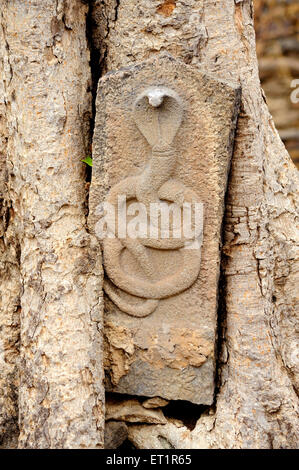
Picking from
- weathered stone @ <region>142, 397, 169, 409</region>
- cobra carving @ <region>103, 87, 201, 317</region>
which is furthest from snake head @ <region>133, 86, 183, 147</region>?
weathered stone @ <region>142, 397, 169, 409</region>

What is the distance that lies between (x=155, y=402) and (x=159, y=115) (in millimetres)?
939

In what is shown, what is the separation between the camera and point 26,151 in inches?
72.7

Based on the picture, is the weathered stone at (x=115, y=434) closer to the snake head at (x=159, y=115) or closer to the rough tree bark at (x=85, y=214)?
the rough tree bark at (x=85, y=214)

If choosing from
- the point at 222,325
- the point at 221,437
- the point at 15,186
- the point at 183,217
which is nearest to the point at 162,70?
the point at 183,217

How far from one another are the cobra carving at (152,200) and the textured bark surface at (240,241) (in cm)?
19

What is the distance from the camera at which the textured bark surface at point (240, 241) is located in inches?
70.9

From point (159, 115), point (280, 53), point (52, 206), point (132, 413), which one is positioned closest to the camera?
point (159, 115)

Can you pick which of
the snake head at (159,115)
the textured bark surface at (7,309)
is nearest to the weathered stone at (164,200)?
the snake head at (159,115)

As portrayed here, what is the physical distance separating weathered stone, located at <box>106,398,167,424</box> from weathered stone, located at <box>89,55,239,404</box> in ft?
0.26

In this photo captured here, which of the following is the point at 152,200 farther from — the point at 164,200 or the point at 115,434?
the point at 115,434

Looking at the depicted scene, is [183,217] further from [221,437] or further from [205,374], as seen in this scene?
[221,437]

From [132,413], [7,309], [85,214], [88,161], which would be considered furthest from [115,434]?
[88,161]

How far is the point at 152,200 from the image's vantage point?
176cm

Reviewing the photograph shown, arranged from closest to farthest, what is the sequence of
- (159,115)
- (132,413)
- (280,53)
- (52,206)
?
(159,115)
(52,206)
(132,413)
(280,53)
